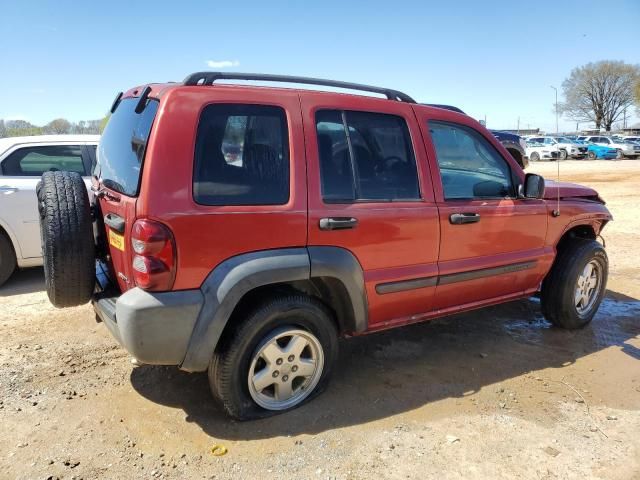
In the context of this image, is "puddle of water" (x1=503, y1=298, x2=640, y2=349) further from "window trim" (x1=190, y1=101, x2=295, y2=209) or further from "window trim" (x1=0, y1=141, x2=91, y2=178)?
"window trim" (x1=0, y1=141, x2=91, y2=178)

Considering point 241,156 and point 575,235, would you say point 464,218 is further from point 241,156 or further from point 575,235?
point 575,235

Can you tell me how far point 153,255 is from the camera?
2.59m

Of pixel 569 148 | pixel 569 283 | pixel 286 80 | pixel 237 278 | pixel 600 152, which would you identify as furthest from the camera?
pixel 600 152

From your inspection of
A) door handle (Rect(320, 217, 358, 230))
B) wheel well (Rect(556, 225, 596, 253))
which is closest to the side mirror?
wheel well (Rect(556, 225, 596, 253))

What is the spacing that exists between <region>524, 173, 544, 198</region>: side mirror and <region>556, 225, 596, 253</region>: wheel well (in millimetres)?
842

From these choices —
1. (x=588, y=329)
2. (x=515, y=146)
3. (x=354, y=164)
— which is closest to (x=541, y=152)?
(x=515, y=146)

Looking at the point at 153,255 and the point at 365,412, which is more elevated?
the point at 153,255

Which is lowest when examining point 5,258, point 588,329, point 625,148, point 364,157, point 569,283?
point 588,329

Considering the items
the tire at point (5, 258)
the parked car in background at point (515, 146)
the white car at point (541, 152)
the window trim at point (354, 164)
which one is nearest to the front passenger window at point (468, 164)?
the window trim at point (354, 164)

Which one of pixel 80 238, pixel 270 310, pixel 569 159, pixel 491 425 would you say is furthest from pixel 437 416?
pixel 569 159

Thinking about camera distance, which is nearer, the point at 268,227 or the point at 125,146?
the point at 268,227

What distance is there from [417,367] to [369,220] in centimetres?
137

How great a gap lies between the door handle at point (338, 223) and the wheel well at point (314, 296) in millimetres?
323

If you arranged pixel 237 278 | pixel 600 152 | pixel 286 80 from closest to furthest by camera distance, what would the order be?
pixel 237 278 < pixel 286 80 < pixel 600 152
